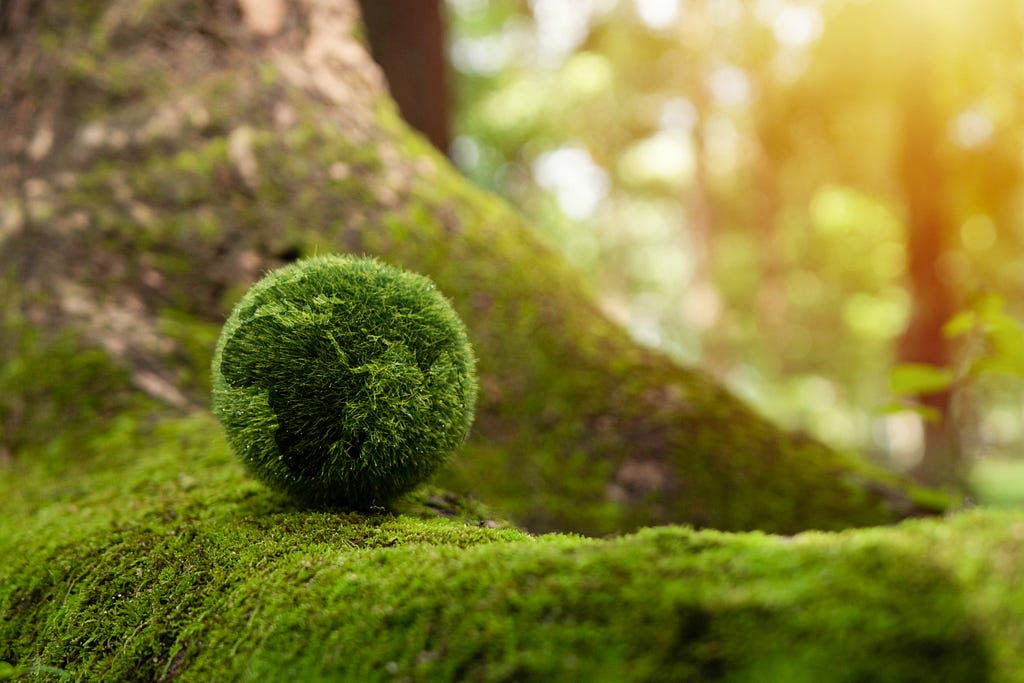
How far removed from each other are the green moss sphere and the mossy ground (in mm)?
191

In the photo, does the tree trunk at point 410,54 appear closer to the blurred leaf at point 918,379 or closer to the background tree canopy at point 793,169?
the background tree canopy at point 793,169

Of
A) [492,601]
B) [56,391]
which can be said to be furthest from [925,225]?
[492,601]

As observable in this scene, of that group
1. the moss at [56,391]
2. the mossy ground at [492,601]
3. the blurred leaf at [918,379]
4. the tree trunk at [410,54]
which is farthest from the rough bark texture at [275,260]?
the tree trunk at [410,54]

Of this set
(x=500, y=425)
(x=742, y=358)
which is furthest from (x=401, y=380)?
(x=742, y=358)

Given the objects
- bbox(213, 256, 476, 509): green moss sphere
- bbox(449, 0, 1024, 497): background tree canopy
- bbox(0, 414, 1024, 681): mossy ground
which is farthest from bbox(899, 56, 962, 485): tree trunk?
bbox(0, 414, 1024, 681): mossy ground

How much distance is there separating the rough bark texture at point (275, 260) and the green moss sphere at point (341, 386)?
1.70 meters

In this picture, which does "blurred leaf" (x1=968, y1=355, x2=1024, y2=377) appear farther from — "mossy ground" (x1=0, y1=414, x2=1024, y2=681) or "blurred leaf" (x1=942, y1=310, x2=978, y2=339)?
"mossy ground" (x1=0, y1=414, x2=1024, y2=681)

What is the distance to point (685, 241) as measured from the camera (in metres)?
19.2

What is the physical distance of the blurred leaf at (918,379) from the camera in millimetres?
4082

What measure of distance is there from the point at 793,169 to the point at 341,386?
15853mm

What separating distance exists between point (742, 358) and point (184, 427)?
87.7ft

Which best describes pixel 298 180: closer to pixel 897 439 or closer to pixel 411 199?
pixel 411 199

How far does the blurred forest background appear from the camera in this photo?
36.0ft

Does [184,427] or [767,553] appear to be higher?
[184,427]
